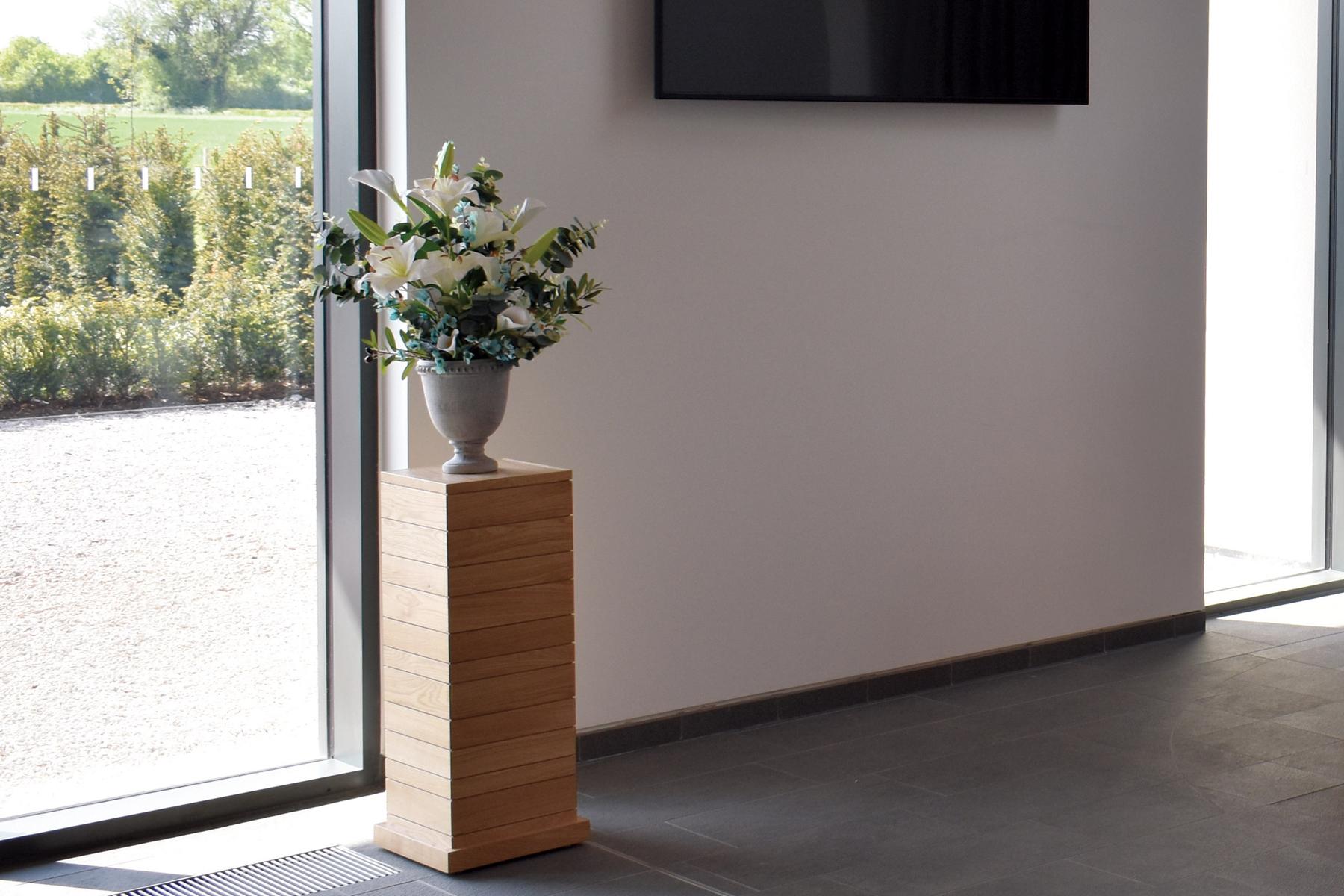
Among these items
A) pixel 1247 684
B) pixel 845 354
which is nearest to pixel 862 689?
pixel 845 354

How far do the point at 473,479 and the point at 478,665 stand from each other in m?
0.38

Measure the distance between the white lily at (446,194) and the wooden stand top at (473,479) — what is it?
54 cm

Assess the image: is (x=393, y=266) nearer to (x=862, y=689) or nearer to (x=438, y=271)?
(x=438, y=271)

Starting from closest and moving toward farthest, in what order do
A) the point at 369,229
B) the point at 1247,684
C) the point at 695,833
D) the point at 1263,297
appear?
the point at 369,229 → the point at 695,833 → the point at 1247,684 → the point at 1263,297

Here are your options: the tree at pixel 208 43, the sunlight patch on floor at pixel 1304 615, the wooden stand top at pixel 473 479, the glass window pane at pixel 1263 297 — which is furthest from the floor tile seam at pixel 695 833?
the glass window pane at pixel 1263 297

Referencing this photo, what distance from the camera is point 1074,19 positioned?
15.0ft

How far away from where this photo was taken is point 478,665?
123 inches

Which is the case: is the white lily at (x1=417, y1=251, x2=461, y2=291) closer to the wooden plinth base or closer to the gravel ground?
the gravel ground

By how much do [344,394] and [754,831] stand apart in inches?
54.3

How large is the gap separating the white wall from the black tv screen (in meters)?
0.09

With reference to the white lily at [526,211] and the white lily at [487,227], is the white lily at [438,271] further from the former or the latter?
the white lily at [526,211]

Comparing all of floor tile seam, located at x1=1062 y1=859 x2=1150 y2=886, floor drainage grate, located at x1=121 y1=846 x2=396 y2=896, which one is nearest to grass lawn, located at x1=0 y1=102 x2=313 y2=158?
floor drainage grate, located at x1=121 y1=846 x2=396 y2=896

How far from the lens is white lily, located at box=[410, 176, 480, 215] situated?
10.0 feet

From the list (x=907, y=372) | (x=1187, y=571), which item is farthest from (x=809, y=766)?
(x=1187, y=571)
